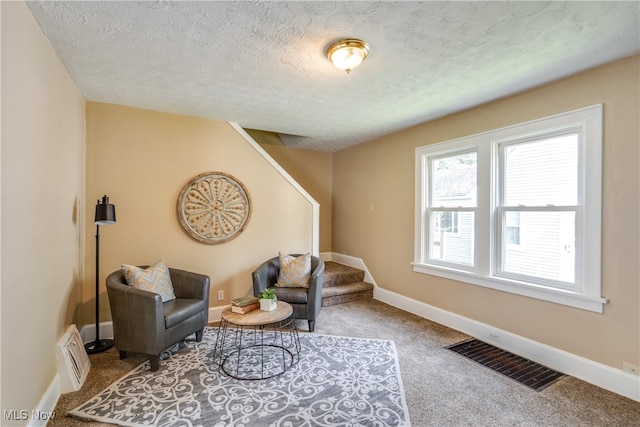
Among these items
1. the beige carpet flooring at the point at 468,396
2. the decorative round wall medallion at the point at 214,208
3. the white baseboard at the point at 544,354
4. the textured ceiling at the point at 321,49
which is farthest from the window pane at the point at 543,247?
the decorative round wall medallion at the point at 214,208

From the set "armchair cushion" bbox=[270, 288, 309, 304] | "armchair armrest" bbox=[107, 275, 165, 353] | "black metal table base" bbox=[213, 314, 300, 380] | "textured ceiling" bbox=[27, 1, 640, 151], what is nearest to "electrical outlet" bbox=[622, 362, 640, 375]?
"textured ceiling" bbox=[27, 1, 640, 151]

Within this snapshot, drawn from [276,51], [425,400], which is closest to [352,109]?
[276,51]

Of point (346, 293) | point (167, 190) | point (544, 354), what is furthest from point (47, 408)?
point (544, 354)

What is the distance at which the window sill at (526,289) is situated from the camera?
2498 mm

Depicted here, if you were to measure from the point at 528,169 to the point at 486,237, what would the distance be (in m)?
0.79

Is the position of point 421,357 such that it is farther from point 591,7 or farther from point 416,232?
point 591,7

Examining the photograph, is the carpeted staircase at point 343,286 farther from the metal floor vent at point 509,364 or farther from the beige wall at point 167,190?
the metal floor vent at point 509,364

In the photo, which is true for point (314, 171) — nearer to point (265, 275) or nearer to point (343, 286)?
point (343, 286)

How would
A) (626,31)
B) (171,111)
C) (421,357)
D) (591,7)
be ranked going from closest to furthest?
(591,7)
(626,31)
(421,357)
(171,111)

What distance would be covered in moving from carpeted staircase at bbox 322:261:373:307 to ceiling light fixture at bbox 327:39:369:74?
3.14m

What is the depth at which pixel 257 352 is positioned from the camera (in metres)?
2.98

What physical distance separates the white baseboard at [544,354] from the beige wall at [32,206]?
374 centimetres

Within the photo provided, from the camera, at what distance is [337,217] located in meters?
5.87

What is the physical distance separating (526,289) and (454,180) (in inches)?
56.6
